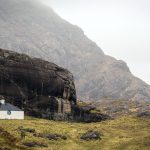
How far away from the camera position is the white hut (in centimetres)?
11612

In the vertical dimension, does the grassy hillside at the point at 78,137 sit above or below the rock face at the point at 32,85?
below

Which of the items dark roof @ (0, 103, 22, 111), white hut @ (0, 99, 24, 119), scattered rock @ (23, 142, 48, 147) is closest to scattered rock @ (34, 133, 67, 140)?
scattered rock @ (23, 142, 48, 147)

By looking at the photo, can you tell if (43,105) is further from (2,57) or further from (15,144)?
(15,144)

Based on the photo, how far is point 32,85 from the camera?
13200 cm

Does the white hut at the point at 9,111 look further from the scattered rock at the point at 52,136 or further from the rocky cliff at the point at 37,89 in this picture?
the scattered rock at the point at 52,136

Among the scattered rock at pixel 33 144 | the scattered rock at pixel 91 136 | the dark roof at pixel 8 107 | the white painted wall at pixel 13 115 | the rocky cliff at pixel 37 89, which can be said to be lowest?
the scattered rock at pixel 33 144

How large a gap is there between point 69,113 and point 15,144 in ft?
179

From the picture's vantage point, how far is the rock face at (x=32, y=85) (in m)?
128

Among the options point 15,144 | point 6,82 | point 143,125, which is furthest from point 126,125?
point 15,144

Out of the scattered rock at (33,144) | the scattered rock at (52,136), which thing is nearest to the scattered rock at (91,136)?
the scattered rock at (52,136)

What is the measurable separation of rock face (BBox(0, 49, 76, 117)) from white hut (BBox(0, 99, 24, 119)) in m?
8.07

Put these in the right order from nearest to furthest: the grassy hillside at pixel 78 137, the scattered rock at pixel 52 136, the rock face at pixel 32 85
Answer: the grassy hillside at pixel 78 137, the scattered rock at pixel 52 136, the rock face at pixel 32 85

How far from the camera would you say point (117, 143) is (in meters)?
93.1

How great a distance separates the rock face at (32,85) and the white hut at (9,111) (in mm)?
8068
